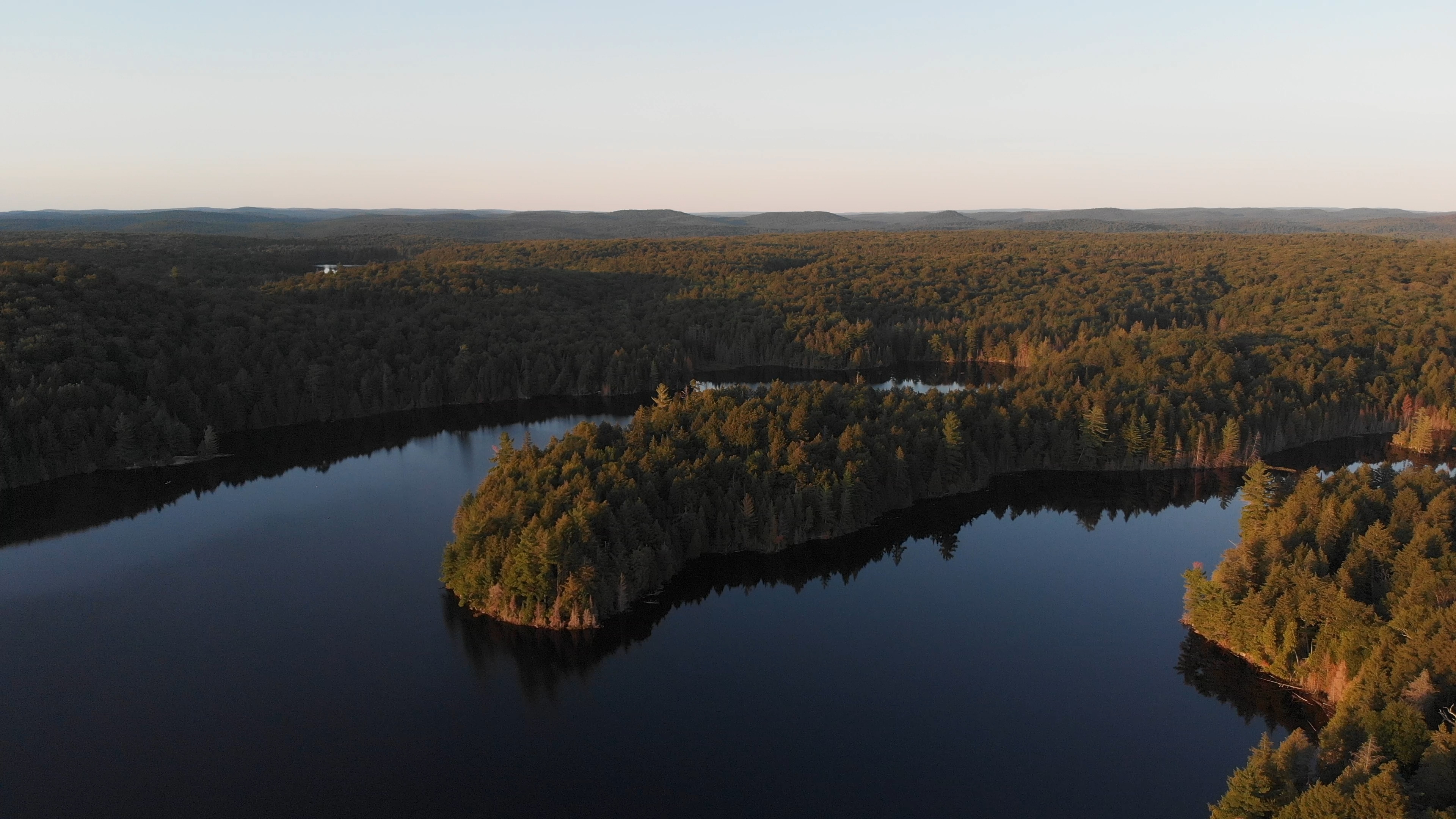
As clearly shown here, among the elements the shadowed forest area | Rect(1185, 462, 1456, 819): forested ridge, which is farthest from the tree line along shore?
the shadowed forest area

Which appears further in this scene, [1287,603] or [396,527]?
A: [396,527]

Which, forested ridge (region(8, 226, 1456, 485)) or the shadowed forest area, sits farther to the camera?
forested ridge (region(8, 226, 1456, 485))

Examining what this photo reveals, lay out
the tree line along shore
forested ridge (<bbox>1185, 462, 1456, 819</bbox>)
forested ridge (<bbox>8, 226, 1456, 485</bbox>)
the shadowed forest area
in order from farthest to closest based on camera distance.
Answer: forested ridge (<bbox>8, 226, 1456, 485</bbox>)
the shadowed forest area
the tree line along shore
forested ridge (<bbox>1185, 462, 1456, 819</bbox>)

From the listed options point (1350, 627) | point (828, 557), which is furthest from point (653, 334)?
point (1350, 627)

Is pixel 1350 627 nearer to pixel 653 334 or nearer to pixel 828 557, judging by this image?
pixel 828 557

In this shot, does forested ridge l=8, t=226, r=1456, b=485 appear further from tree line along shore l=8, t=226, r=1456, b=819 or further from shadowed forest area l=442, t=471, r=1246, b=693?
shadowed forest area l=442, t=471, r=1246, b=693

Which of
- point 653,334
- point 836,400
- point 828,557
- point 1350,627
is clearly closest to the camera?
point 1350,627

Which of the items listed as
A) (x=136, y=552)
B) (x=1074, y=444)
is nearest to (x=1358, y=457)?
(x=1074, y=444)

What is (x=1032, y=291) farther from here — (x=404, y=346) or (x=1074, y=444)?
(x=404, y=346)

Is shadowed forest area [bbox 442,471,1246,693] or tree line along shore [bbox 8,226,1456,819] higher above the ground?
tree line along shore [bbox 8,226,1456,819]
